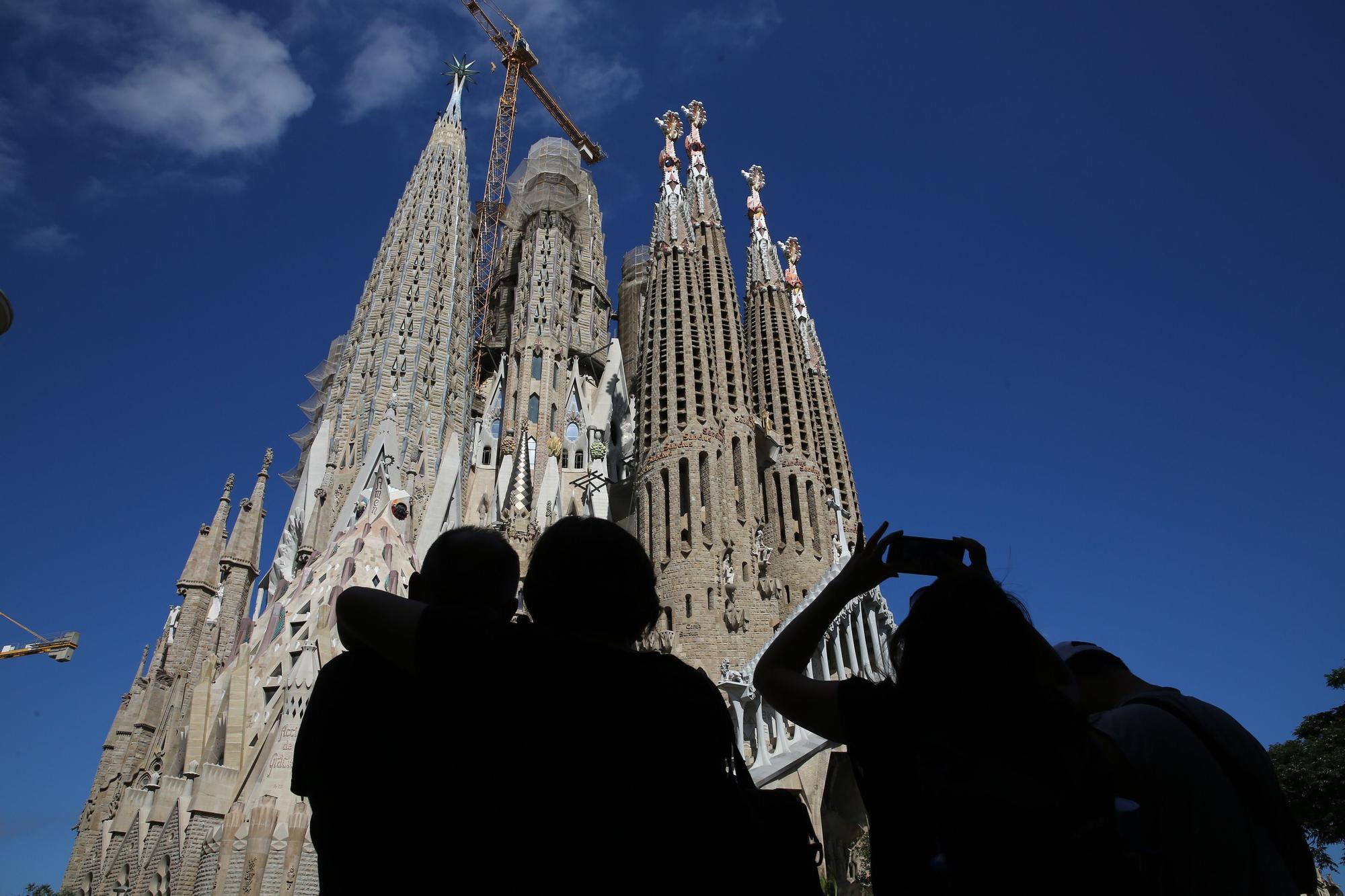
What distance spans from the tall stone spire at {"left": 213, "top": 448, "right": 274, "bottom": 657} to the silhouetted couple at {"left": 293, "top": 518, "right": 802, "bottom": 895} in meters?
21.5

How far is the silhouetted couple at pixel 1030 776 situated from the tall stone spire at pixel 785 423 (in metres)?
20.4

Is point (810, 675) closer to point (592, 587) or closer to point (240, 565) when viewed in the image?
point (592, 587)

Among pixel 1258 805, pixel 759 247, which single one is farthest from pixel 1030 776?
pixel 759 247

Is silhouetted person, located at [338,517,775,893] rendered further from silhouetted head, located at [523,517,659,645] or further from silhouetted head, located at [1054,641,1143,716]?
silhouetted head, located at [1054,641,1143,716]

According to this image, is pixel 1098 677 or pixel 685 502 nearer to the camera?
pixel 1098 677

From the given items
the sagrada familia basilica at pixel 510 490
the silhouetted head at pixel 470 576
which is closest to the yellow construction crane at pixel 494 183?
the sagrada familia basilica at pixel 510 490

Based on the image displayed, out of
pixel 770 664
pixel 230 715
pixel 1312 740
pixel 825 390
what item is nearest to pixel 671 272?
pixel 825 390

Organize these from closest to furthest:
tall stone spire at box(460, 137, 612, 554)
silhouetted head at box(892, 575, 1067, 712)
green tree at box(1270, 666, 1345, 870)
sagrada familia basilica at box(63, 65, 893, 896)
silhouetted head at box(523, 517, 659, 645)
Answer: silhouetted head at box(892, 575, 1067, 712)
silhouetted head at box(523, 517, 659, 645)
sagrada familia basilica at box(63, 65, 893, 896)
green tree at box(1270, 666, 1345, 870)
tall stone spire at box(460, 137, 612, 554)

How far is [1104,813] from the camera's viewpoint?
1.43 metres

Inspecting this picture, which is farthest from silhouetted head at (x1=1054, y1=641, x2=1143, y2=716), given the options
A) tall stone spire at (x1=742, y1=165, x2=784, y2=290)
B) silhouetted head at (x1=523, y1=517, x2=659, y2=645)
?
tall stone spire at (x1=742, y1=165, x2=784, y2=290)

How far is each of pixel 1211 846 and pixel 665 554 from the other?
18.7 meters

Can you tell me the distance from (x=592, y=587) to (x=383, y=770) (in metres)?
0.49

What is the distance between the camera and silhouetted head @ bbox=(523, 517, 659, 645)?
1.68 meters

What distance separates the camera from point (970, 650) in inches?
60.6
